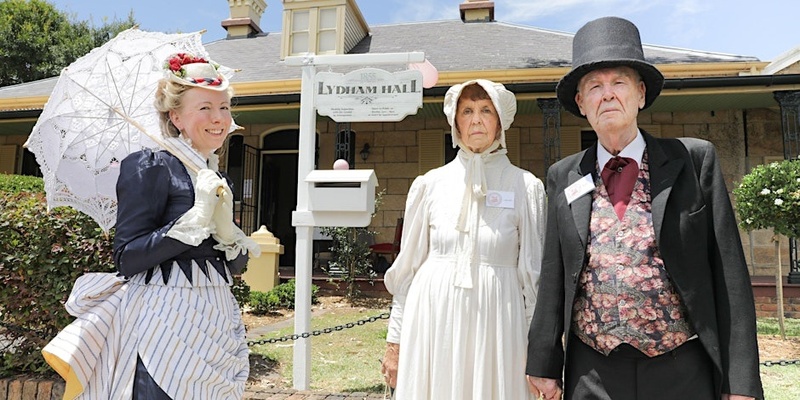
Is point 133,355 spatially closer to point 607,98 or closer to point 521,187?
point 521,187

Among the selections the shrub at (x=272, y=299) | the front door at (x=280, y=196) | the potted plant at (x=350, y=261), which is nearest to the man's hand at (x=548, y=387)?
the shrub at (x=272, y=299)

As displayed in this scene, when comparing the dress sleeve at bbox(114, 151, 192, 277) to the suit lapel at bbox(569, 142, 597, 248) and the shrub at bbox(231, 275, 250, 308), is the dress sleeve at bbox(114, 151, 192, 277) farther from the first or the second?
the shrub at bbox(231, 275, 250, 308)

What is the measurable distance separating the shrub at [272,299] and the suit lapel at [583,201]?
20.7 ft

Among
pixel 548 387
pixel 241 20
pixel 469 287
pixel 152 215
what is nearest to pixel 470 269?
pixel 469 287

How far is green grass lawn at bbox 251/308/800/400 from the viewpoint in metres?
4.26

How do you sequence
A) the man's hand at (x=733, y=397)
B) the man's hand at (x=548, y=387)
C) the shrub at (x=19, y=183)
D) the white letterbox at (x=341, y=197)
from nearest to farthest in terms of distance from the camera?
the man's hand at (x=733, y=397) < the man's hand at (x=548, y=387) < the white letterbox at (x=341, y=197) < the shrub at (x=19, y=183)

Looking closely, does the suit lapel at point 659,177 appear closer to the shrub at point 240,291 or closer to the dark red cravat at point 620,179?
the dark red cravat at point 620,179

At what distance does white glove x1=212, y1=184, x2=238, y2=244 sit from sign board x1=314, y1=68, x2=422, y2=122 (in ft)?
8.39

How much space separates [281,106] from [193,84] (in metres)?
8.18

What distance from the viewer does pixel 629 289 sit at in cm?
148

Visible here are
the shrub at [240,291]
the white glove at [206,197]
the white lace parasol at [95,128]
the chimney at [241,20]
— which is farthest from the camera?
the chimney at [241,20]

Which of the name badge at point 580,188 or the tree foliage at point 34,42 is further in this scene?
the tree foliage at point 34,42

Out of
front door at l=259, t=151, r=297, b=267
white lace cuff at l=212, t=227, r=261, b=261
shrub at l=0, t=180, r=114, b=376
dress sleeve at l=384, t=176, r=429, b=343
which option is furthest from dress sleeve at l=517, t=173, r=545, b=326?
front door at l=259, t=151, r=297, b=267

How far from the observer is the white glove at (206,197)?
62.4 inches
